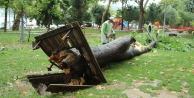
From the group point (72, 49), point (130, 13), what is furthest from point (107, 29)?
point (130, 13)

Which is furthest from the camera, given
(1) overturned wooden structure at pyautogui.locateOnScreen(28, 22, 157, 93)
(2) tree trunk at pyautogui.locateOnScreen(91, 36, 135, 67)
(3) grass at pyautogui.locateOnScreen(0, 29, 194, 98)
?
(2) tree trunk at pyautogui.locateOnScreen(91, 36, 135, 67)

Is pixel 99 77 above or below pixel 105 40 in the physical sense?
below

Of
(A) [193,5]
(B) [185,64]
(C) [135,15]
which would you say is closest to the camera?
(B) [185,64]

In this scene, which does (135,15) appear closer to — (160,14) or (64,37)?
(160,14)

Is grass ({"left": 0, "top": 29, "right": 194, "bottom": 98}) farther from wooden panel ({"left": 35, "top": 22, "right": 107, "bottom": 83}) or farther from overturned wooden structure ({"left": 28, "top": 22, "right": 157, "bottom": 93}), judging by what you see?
wooden panel ({"left": 35, "top": 22, "right": 107, "bottom": 83})

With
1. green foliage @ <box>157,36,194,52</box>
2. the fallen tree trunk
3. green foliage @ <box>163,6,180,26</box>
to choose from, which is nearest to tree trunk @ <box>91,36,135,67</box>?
the fallen tree trunk

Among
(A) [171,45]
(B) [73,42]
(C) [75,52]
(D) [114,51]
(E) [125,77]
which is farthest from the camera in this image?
(A) [171,45]

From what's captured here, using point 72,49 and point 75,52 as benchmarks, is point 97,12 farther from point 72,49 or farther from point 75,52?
point 75,52

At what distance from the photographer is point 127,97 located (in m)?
5.84

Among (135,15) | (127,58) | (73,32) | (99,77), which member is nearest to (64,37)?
(73,32)

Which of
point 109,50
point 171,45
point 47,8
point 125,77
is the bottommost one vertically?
point 125,77

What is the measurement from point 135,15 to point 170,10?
11702 mm

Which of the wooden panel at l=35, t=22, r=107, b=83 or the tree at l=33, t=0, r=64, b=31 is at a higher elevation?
the tree at l=33, t=0, r=64, b=31

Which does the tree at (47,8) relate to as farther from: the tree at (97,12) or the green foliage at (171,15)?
the green foliage at (171,15)
